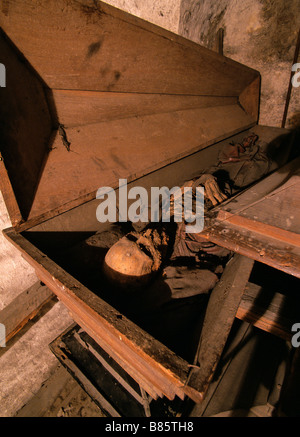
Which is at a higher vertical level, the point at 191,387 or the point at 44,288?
the point at 191,387

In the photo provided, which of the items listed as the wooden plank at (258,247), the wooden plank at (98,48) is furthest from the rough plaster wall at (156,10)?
the wooden plank at (258,247)

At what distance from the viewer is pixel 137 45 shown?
151cm

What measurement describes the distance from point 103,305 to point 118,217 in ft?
3.08

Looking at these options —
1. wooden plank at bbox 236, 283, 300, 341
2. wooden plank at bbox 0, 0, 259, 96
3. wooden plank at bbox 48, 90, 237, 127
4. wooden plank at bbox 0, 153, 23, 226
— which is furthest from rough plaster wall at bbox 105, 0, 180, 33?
wooden plank at bbox 236, 283, 300, 341

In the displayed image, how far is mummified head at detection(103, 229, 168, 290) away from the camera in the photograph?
1210 mm

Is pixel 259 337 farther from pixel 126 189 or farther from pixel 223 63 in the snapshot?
pixel 223 63

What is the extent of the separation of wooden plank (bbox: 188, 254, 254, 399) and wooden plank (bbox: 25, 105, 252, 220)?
3.34ft

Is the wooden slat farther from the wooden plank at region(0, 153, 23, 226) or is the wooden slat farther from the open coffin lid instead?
the wooden plank at region(0, 153, 23, 226)

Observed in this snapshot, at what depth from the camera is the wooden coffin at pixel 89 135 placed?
3.05 ft

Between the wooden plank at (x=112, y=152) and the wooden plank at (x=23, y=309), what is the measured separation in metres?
0.79

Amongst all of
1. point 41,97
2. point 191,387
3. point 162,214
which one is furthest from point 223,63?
point 191,387

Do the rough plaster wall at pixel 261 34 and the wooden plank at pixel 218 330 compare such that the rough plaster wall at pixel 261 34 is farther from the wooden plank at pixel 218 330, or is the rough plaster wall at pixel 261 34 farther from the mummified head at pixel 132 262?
the mummified head at pixel 132 262

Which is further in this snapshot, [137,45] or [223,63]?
[223,63]

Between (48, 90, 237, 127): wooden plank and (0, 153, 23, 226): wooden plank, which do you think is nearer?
(0, 153, 23, 226): wooden plank
